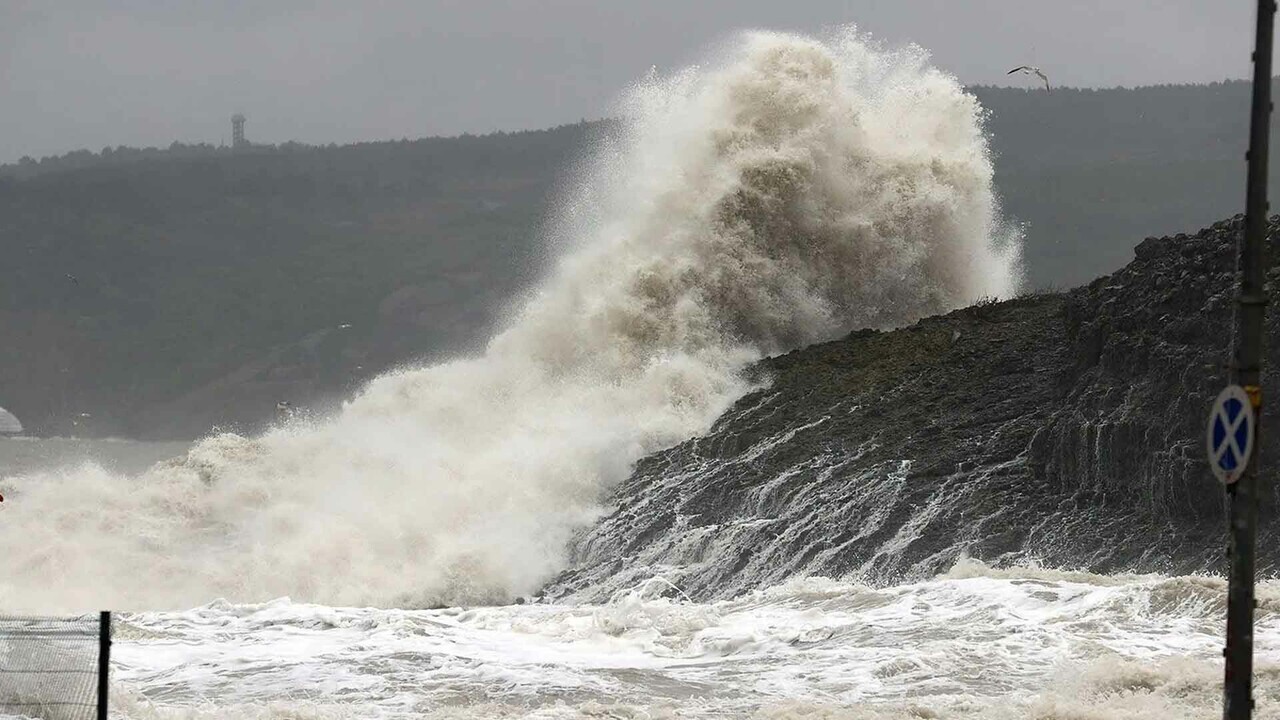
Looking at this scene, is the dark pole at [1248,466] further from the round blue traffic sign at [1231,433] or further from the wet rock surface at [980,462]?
the wet rock surface at [980,462]

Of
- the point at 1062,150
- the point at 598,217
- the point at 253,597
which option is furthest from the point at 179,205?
the point at 253,597

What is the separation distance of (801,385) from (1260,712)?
47.6ft

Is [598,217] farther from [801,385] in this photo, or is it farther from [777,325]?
[801,385]

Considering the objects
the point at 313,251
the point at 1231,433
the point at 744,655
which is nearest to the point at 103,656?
the point at 1231,433

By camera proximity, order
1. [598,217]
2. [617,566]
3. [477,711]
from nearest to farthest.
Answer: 1. [477,711]
2. [617,566]
3. [598,217]

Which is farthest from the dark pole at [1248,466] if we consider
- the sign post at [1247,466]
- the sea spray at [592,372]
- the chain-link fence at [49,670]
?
the sea spray at [592,372]

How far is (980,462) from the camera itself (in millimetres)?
20203

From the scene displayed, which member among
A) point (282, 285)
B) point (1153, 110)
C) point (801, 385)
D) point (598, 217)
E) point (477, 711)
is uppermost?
point (1153, 110)

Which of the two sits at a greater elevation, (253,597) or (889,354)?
(889,354)

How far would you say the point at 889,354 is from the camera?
2500 cm

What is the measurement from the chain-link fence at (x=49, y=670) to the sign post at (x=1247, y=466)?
588cm

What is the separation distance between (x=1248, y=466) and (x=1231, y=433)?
0.18 metres

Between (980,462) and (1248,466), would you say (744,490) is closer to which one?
(980,462)

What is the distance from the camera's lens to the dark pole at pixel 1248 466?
861 centimetres
